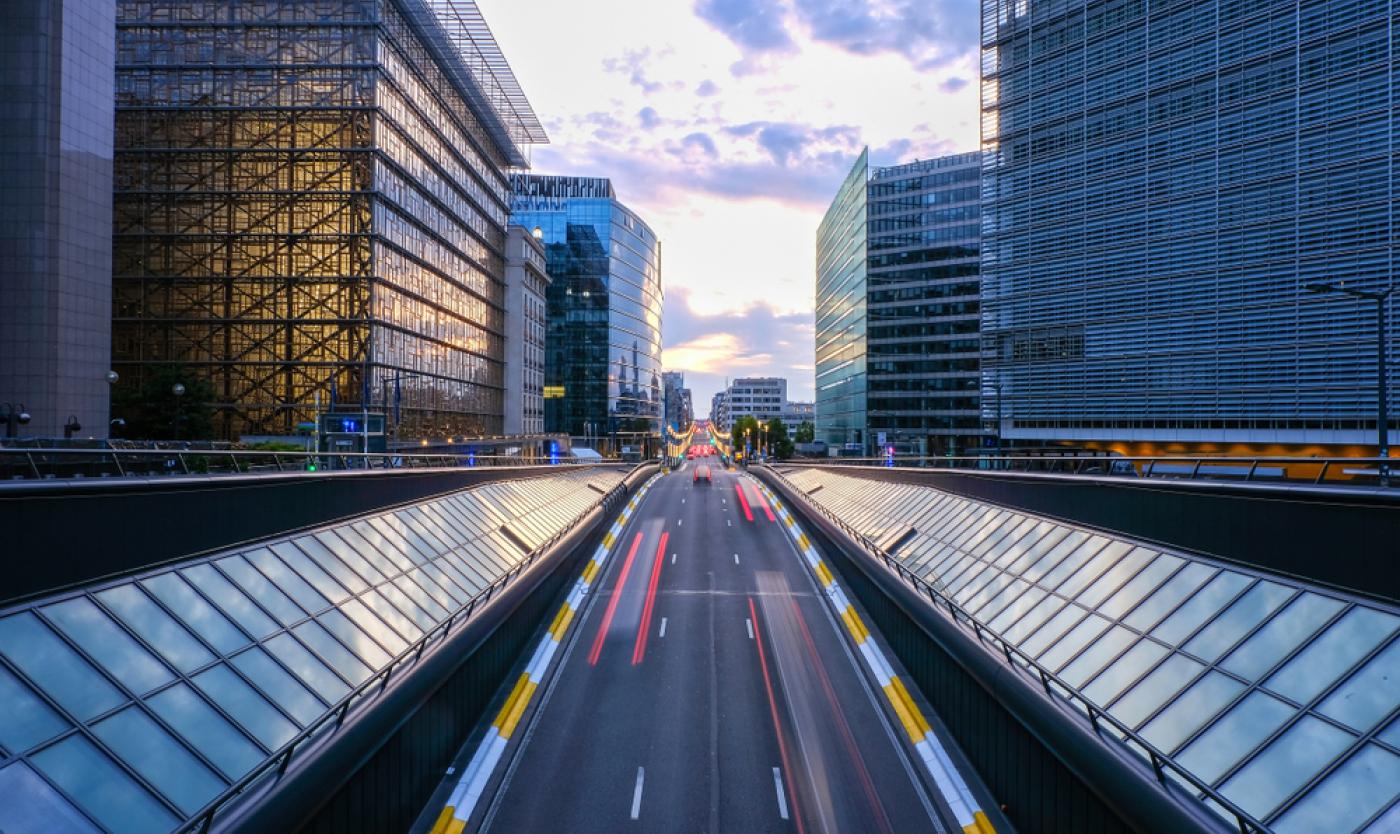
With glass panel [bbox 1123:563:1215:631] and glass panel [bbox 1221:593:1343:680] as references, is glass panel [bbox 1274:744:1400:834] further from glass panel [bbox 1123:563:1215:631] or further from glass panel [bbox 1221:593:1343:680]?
glass panel [bbox 1123:563:1215:631]

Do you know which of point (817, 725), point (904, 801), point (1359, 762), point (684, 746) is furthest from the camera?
point (817, 725)

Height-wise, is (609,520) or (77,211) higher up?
(77,211)

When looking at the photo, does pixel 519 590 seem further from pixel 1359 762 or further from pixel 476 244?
pixel 476 244

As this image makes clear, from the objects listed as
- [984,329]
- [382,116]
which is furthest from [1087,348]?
[382,116]

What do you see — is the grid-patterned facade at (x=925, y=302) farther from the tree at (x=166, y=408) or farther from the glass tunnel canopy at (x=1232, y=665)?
the glass tunnel canopy at (x=1232, y=665)

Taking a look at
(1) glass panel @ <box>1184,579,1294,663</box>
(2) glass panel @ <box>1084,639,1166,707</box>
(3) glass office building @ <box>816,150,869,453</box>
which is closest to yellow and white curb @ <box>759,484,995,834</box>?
(2) glass panel @ <box>1084,639,1166,707</box>

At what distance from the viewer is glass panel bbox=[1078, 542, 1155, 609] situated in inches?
524

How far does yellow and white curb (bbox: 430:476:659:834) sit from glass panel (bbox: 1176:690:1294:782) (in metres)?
11.3

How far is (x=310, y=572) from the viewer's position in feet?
45.4

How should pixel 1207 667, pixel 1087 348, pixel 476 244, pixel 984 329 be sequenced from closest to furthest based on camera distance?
pixel 1207 667, pixel 1087 348, pixel 984 329, pixel 476 244

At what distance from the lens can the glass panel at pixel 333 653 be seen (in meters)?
12.1

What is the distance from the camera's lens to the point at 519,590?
65.4ft

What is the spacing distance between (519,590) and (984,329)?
206 ft

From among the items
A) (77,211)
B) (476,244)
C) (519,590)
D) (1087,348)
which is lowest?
(519,590)
